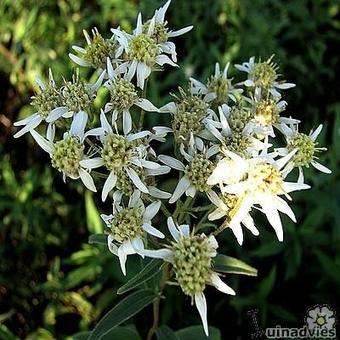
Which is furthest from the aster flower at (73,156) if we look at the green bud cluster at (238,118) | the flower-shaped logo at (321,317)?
the flower-shaped logo at (321,317)

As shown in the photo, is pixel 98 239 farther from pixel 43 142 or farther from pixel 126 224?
pixel 43 142

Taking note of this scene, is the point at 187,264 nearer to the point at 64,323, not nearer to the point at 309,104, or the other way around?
the point at 64,323

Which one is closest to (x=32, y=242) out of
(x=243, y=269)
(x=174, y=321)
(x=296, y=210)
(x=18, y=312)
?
(x=18, y=312)

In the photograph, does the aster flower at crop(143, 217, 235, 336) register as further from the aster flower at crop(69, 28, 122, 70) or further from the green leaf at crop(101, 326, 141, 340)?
the aster flower at crop(69, 28, 122, 70)

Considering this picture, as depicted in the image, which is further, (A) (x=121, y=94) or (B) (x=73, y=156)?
(A) (x=121, y=94)

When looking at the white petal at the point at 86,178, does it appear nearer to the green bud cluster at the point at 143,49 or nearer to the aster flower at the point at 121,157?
the aster flower at the point at 121,157

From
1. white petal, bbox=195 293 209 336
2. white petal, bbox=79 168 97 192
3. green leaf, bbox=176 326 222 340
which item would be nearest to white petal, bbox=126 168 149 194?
white petal, bbox=79 168 97 192

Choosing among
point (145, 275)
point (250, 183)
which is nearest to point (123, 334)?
point (145, 275)
